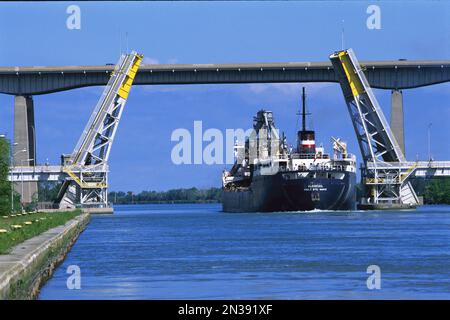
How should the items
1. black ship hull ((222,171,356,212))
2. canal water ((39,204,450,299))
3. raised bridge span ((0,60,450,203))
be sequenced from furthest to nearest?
raised bridge span ((0,60,450,203)) → black ship hull ((222,171,356,212)) → canal water ((39,204,450,299))

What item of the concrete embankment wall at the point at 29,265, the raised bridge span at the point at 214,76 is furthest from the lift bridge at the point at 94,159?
the concrete embankment wall at the point at 29,265

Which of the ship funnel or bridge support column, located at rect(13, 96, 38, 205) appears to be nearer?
the ship funnel

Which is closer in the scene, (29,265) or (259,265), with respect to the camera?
(29,265)

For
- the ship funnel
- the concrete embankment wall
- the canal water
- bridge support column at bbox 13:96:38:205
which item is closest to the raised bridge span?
bridge support column at bbox 13:96:38:205

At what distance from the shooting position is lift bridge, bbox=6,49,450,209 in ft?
309

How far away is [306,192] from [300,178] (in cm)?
139

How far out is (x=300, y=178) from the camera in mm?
91625

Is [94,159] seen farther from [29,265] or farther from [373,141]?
[29,265]

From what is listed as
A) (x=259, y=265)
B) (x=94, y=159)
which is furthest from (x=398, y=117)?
(x=259, y=265)

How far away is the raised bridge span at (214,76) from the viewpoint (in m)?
110

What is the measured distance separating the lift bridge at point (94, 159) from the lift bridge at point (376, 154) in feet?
57.1

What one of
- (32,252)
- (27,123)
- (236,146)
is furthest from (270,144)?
(32,252)

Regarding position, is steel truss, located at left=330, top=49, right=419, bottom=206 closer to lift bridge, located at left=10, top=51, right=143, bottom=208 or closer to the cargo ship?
the cargo ship

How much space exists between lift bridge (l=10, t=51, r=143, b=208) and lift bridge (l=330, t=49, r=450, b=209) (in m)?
17.4
